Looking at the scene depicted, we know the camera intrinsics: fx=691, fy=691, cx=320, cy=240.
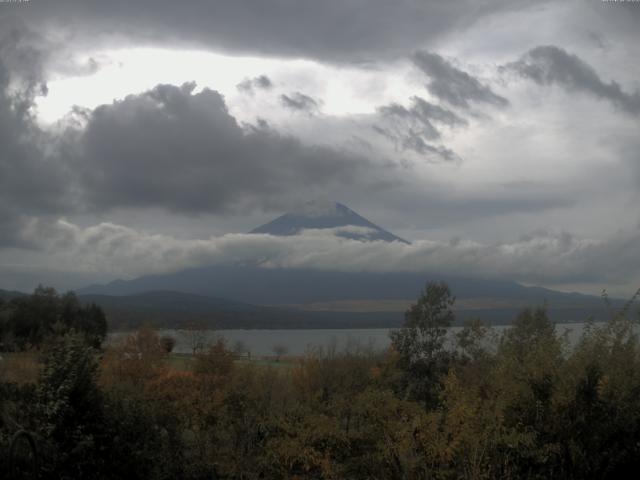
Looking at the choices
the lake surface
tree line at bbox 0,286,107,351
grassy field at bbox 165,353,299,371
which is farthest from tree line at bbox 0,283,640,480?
tree line at bbox 0,286,107,351

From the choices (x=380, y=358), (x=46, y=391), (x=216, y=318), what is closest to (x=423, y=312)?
(x=380, y=358)

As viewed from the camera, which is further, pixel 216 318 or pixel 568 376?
pixel 216 318

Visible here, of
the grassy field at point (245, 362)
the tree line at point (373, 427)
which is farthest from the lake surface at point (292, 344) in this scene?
the tree line at point (373, 427)

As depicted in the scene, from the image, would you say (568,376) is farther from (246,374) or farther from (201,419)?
(246,374)

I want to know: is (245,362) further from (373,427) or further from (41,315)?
(41,315)

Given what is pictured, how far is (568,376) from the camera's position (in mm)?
12547

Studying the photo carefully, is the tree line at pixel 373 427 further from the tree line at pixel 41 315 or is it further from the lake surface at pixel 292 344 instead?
the tree line at pixel 41 315

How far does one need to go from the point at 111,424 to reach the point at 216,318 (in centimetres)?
12945

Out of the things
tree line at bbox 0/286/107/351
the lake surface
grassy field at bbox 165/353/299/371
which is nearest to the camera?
the lake surface

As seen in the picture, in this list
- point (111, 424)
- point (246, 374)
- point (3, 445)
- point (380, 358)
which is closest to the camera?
point (3, 445)

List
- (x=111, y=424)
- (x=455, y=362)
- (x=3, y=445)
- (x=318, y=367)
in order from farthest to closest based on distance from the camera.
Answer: (x=318, y=367) → (x=455, y=362) → (x=111, y=424) → (x=3, y=445)

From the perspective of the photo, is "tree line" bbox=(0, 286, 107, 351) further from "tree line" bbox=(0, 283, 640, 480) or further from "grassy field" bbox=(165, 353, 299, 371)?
"tree line" bbox=(0, 283, 640, 480)

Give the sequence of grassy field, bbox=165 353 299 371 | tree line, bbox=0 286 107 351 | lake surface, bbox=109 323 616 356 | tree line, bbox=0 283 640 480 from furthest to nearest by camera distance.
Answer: tree line, bbox=0 286 107 351, grassy field, bbox=165 353 299 371, lake surface, bbox=109 323 616 356, tree line, bbox=0 283 640 480

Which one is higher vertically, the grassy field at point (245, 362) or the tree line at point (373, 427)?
the tree line at point (373, 427)
